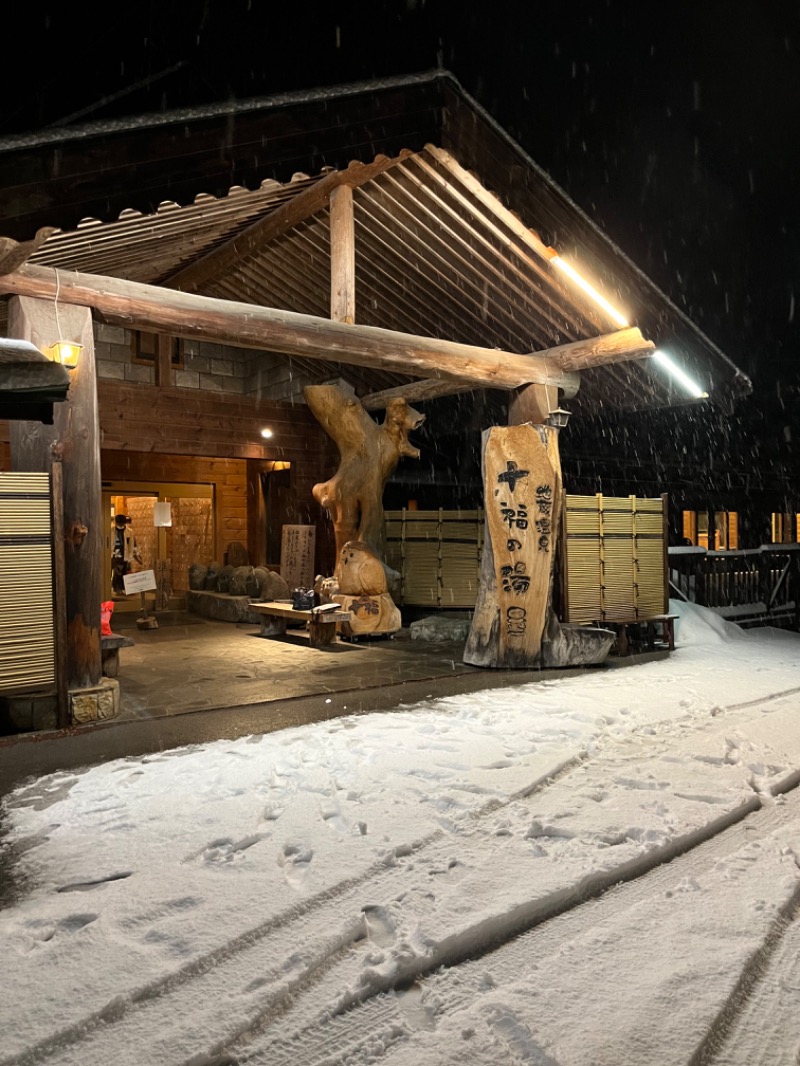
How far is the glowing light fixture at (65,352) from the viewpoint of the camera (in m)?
6.18

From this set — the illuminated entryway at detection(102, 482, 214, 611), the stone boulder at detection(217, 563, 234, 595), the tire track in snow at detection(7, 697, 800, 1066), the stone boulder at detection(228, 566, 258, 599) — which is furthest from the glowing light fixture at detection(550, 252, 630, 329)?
the illuminated entryway at detection(102, 482, 214, 611)

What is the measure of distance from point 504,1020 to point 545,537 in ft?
21.9

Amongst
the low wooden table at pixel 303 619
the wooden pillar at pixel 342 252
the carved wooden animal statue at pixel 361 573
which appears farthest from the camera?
the carved wooden animal statue at pixel 361 573

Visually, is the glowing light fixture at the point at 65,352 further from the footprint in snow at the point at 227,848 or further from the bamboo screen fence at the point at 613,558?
the bamboo screen fence at the point at 613,558

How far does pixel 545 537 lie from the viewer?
8.80 metres

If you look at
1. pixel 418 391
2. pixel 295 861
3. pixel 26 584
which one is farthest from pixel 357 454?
pixel 295 861

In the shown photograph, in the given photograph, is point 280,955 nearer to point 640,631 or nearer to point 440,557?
point 640,631

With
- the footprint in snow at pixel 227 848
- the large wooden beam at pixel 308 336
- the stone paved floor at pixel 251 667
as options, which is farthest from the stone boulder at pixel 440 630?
the footprint in snow at pixel 227 848

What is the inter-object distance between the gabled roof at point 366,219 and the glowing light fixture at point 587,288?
149 mm

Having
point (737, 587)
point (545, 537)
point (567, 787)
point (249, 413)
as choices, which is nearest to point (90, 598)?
point (567, 787)

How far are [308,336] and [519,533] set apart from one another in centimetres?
341

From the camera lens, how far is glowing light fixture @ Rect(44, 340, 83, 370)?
20.3 feet

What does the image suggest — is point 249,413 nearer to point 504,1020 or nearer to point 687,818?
point 687,818

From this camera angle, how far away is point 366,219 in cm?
883
